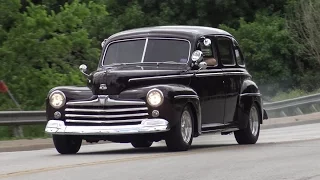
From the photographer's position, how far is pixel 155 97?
1366cm

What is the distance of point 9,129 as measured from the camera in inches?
782

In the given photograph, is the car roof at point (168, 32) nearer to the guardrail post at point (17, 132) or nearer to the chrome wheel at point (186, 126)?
the chrome wheel at point (186, 126)

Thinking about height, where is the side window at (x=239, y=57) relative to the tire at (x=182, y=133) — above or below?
above

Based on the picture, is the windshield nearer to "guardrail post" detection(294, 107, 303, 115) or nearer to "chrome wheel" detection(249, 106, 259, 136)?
"chrome wheel" detection(249, 106, 259, 136)

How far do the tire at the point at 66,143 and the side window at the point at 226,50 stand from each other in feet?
10.4

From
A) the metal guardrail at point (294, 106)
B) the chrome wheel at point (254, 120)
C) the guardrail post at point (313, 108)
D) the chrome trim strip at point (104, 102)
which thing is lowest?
the guardrail post at point (313, 108)

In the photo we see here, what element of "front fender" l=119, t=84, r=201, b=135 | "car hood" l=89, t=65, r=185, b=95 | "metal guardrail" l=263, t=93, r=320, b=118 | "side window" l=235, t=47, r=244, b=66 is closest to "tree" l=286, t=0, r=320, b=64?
"metal guardrail" l=263, t=93, r=320, b=118

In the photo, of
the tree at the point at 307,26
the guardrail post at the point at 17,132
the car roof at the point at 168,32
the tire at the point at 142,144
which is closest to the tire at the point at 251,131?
the tire at the point at 142,144

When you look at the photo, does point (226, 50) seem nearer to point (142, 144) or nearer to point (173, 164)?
point (142, 144)

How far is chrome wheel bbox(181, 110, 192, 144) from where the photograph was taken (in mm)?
14109

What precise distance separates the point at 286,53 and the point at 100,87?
28.4 m

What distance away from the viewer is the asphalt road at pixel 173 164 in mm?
10930

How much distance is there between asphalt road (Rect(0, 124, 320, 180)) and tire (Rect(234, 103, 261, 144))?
3.44 feet

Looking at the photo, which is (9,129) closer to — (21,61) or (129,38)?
(129,38)
